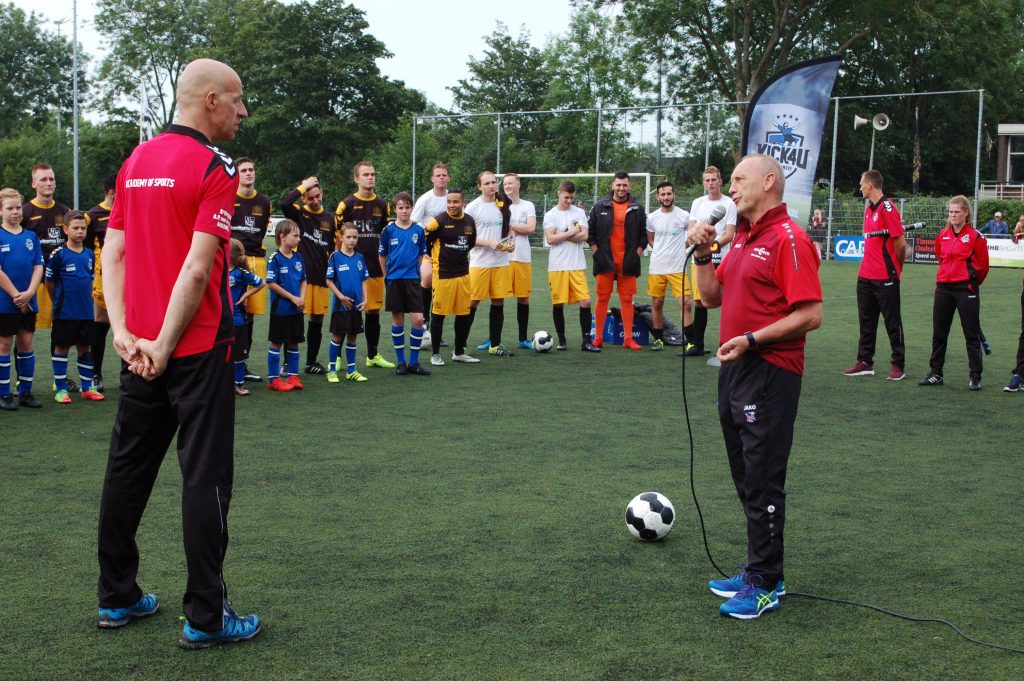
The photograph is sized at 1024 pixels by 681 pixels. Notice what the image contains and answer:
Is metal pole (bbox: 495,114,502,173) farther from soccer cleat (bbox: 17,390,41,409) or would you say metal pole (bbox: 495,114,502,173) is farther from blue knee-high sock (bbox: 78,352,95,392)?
soccer cleat (bbox: 17,390,41,409)

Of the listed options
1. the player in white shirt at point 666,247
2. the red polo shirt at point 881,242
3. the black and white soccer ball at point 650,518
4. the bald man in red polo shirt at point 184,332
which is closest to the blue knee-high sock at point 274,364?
the player in white shirt at point 666,247

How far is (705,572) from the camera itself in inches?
183

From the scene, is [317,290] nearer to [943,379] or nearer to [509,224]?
[509,224]

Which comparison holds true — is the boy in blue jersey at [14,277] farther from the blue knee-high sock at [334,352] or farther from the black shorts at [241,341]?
the blue knee-high sock at [334,352]

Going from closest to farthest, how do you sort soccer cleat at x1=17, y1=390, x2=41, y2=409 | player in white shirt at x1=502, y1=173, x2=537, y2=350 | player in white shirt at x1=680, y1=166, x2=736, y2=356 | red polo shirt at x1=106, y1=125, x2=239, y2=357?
red polo shirt at x1=106, y1=125, x2=239, y2=357, soccer cleat at x1=17, y1=390, x2=41, y2=409, player in white shirt at x1=680, y1=166, x2=736, y2=356, player in white shirt at x1=502, y1=173, x2=537, y2=350

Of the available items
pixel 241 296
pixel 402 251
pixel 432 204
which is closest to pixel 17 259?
pixel 241 296

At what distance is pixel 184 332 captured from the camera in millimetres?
3574

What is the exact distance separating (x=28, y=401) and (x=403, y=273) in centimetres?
368

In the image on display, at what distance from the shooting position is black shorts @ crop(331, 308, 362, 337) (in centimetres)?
988

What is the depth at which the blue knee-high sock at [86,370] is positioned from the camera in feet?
28.9

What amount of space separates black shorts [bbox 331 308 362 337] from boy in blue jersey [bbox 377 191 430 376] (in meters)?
0.48

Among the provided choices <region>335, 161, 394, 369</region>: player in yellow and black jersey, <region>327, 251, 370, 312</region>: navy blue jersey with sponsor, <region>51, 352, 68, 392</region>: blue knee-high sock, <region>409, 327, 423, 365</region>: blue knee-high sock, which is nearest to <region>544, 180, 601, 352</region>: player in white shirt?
<region>335, 161, 394, 369</region>: player in yellow and black jersey

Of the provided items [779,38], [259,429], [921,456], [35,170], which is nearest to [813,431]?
[921,456]

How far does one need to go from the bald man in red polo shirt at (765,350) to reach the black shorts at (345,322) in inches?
239
